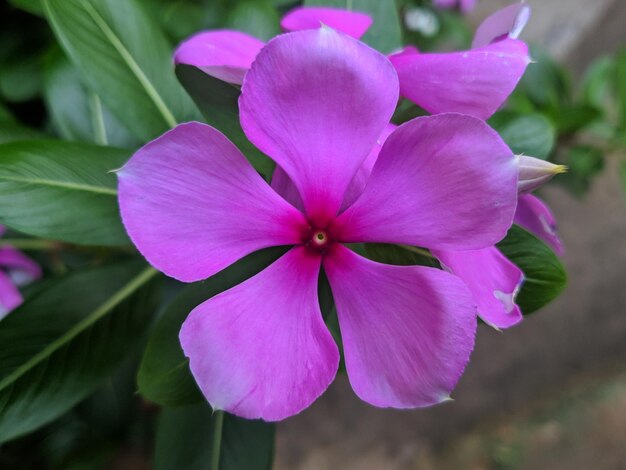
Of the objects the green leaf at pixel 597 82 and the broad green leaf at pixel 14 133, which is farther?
the green leaf at pixel 597 82

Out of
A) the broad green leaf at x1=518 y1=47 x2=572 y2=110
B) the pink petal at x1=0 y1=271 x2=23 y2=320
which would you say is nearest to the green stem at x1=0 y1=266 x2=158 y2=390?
the pink petal at x1=0 y1=271 x2=23 y2=320

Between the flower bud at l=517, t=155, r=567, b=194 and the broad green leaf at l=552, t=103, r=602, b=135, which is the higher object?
the flower bud at l=517, t=155, r=567, b=194

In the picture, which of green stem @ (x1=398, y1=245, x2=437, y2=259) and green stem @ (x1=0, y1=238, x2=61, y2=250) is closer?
green stem @ (x1=398, y1=245, x2=437, y2=259)

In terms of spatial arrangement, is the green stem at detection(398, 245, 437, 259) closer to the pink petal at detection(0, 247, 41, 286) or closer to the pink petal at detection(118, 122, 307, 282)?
the pink petal at detection(118, 122, 307, 282)

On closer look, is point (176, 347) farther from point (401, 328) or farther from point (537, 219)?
point (537, 219)

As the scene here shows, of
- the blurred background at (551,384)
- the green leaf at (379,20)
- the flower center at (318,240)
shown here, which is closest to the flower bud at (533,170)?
the flower center at (318,240)

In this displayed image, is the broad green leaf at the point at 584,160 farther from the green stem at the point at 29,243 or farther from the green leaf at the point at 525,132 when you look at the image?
the green stem at the point at 29,243

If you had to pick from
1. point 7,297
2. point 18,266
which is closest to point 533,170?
point 7,297

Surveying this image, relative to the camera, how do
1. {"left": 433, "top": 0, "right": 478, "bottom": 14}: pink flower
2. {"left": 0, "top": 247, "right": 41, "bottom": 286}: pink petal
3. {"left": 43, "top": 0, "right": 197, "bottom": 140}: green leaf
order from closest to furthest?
{"left": 43, "top": 0, "right": 197, "bottom": 140}: green leaf
{"left": 0, "top": 247, "right": 41, "bottom": 286}: pink petal
{"left": 433, "top": 0, "right": 478, "bottom": 14}: pink flower
